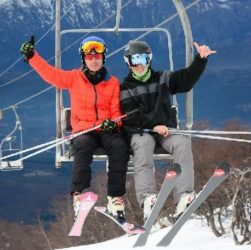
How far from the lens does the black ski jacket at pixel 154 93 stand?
17.6 ft

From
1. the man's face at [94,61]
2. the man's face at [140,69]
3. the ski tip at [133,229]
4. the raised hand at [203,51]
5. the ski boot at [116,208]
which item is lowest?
the ski tip at [133,229]

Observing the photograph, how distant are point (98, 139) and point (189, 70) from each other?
89 centimetres

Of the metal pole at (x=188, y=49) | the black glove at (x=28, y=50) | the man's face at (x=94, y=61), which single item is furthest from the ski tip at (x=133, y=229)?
the black glove at (x=28, y=50)

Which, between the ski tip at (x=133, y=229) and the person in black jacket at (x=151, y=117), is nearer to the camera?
the ski tip at (x=133, y=229)

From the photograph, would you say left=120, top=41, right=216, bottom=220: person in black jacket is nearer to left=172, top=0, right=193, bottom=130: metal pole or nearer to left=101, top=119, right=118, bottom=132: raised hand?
left=101, top=119, right=118, bottom=132: raised hand

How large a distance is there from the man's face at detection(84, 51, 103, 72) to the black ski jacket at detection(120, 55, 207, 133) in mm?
243

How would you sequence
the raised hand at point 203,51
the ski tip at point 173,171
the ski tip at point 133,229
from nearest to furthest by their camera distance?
the ski tip at point 173,171
the ski tip at point 133,229
the raised hand at point 203,51

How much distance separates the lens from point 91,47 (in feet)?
18.1

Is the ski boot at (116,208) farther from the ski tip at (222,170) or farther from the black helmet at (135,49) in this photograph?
the black helmet at (135,49)

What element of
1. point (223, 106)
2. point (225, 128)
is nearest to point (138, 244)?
point (225, 128)

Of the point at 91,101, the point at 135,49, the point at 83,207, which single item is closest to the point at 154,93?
the point at 135,49

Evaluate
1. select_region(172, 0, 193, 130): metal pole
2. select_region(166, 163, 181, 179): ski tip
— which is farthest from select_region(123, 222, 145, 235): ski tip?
select_region(172, 0, 193, 130): metal pole

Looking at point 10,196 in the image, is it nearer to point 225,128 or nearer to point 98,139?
point 225,128

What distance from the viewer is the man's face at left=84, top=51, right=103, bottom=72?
18.1 ft
